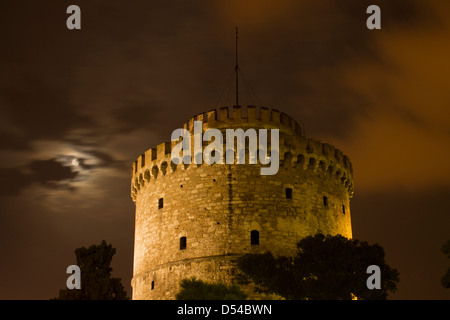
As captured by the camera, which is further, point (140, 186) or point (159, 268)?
point (140, 186)

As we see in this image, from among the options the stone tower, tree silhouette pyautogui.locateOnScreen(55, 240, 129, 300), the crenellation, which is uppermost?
the crenellation

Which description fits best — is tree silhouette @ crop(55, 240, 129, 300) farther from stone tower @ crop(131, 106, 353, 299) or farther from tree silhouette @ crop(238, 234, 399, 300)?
tree silhouette @ crop(238, 234, 399, 300)

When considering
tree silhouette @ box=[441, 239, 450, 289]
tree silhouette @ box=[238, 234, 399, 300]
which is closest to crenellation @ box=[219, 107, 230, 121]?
tree silhouette @ box=[238, 234, 399, 300]

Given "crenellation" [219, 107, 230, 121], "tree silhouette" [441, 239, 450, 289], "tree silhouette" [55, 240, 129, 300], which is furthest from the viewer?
"crenellation" [219, 107, 230, 121]

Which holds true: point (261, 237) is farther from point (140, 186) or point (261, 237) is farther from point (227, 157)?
point (140, 186)

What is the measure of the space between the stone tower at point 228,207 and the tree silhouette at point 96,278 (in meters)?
2.89

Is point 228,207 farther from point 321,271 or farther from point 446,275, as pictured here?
point 446,275

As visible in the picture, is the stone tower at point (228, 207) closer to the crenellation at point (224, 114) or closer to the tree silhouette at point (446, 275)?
the crenellation at point (224, 114)

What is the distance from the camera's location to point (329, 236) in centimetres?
2723

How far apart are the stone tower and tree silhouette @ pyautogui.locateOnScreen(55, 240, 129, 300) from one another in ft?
9.48

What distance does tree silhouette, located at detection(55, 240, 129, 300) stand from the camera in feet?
82.8

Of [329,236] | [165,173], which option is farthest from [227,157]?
[329,236]
